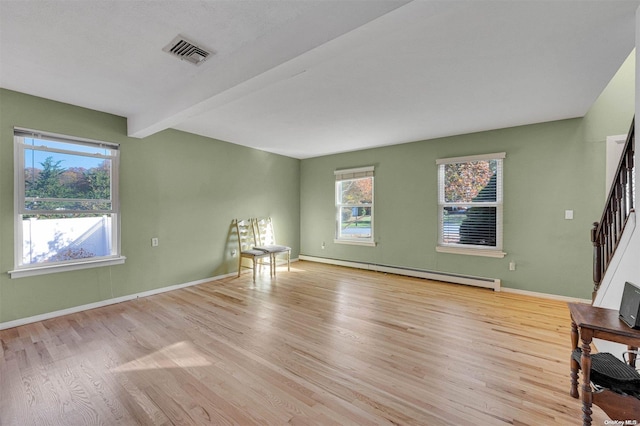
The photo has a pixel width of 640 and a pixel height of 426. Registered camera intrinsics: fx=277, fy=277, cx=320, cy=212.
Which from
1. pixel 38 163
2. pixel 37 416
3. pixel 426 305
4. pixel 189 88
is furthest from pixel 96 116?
pixel 426 305

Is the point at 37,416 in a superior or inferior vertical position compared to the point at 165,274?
inferior

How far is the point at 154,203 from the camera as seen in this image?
13.1 ft

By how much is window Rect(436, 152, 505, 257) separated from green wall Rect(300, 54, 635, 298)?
113 mm

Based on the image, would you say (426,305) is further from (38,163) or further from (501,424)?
(38,163)

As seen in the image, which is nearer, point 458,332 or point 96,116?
point 458,332

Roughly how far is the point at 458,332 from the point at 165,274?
3934mm

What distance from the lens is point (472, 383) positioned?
1.93 metres

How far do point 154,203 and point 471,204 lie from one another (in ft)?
15.8

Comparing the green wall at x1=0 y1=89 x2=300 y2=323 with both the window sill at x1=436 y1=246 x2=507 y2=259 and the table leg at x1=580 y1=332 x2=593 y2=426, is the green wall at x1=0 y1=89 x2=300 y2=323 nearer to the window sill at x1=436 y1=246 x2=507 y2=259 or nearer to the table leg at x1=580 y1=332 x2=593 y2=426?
the window sill at x1=436 y1=246 x2=507 y2=259

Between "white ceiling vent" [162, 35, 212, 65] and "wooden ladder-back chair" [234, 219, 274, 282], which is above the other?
"white ceiling vent" [162, 35, 212, 65]

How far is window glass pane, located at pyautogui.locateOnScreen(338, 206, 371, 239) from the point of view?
18.5 ft

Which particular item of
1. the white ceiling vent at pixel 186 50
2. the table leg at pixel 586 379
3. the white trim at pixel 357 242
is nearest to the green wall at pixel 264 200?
the white trim at pixel 357 242

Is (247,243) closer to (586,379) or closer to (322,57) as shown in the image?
(322,57)

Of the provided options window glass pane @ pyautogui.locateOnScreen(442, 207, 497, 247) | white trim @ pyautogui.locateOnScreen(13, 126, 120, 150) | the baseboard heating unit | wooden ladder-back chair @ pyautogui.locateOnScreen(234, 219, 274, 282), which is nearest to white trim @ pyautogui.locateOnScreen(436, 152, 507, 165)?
window glass pane @ pyautogui.locateOnScreen(442, 207, 497, 247)
